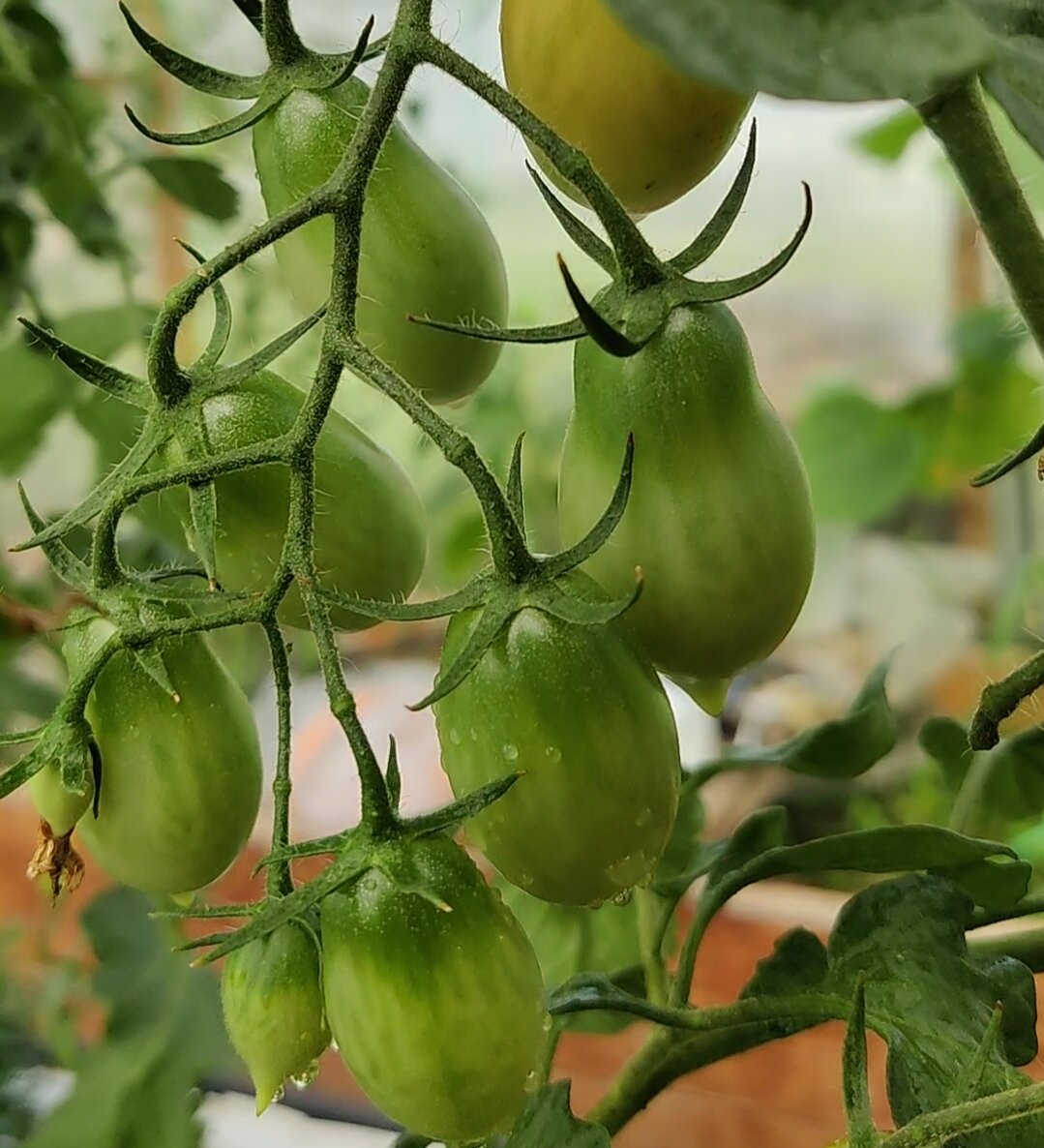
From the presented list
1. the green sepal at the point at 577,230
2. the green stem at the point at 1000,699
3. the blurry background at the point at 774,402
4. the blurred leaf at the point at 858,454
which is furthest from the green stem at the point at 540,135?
the blurred leaf at the point at 858,454

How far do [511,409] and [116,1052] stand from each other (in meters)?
0.69

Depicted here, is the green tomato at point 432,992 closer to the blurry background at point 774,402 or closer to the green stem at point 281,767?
the green stem at point 281,767

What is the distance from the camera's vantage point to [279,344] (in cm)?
25

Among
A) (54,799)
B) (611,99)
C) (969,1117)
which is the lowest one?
(969,1117)

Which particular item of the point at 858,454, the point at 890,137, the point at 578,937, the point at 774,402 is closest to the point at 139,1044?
the point at 578,937

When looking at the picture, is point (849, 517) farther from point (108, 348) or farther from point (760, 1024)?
point (760, 1024)

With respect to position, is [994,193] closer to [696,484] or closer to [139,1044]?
[696,484]

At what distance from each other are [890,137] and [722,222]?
615 millimetres

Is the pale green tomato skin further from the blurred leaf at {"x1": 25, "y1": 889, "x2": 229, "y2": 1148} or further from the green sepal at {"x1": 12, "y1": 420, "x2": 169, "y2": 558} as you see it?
the blurred leaf at {"x1": 25, "y1": 889, "x2": 229, "y2": 1148}

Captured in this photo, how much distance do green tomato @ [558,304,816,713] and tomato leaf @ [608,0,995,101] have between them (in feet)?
0.34

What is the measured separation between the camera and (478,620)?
0.23 meters

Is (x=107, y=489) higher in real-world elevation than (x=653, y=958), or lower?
higher

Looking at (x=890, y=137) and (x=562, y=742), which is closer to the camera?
(x=562, y=742)

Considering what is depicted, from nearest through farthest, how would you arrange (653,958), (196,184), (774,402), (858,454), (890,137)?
(653,958) → (196,184) → (890,137) → (858,454) → (774,402)
